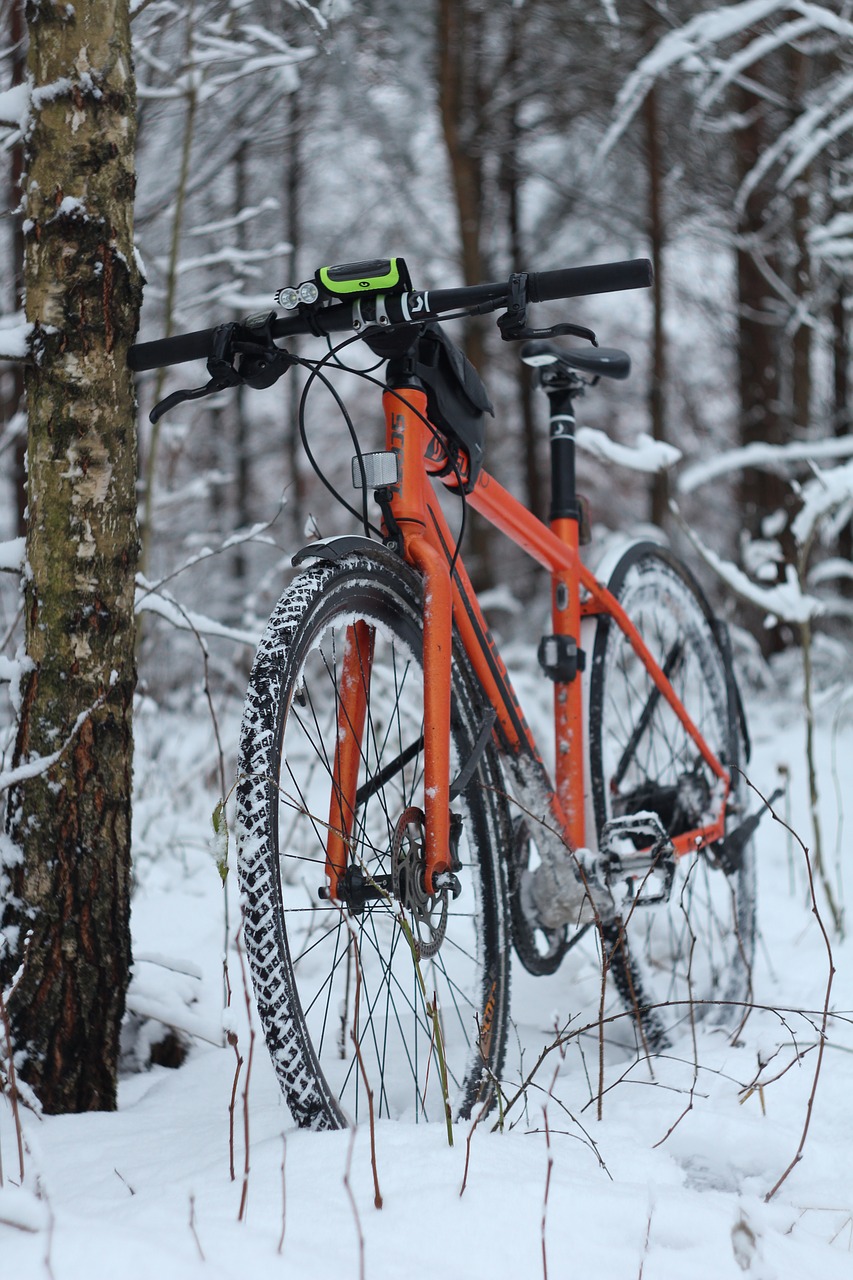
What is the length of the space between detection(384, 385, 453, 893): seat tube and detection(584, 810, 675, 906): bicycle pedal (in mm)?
643

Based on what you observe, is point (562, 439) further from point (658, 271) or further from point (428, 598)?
point (658, 271)

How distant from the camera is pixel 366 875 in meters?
1.61

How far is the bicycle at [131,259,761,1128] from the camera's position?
4.96 ft

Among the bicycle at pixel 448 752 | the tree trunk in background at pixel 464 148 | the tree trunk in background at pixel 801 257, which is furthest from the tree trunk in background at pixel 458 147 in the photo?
the bicycle at pixel 448 752

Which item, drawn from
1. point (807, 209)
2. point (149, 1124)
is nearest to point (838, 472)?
point (149, 1124)

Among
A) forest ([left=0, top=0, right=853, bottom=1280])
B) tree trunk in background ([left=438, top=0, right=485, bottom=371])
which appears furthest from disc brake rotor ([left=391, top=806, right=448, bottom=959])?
tree trunk in background ([left=438, top=0, right=485, bottom=371])

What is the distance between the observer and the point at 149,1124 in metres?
1.68

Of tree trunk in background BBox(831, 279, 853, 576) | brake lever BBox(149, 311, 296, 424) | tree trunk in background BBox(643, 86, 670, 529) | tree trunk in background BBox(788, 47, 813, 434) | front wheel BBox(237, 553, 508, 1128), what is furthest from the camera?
tree trunk in background BBox(831, 279, 853, 576)

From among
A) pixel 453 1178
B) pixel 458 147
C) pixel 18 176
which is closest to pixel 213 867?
pixel 453 1178

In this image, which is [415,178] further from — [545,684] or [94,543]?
[94,543]

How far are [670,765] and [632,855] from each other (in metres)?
0.54

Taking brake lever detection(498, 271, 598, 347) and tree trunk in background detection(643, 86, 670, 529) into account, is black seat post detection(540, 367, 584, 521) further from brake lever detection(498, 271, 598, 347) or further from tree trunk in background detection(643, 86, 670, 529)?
tree trunk in background detection(643, 86, 670, 529)

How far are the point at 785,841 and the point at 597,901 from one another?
2054 millimetres

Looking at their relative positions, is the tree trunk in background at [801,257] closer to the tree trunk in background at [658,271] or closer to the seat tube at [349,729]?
the tree trunk in background at [658,271]
